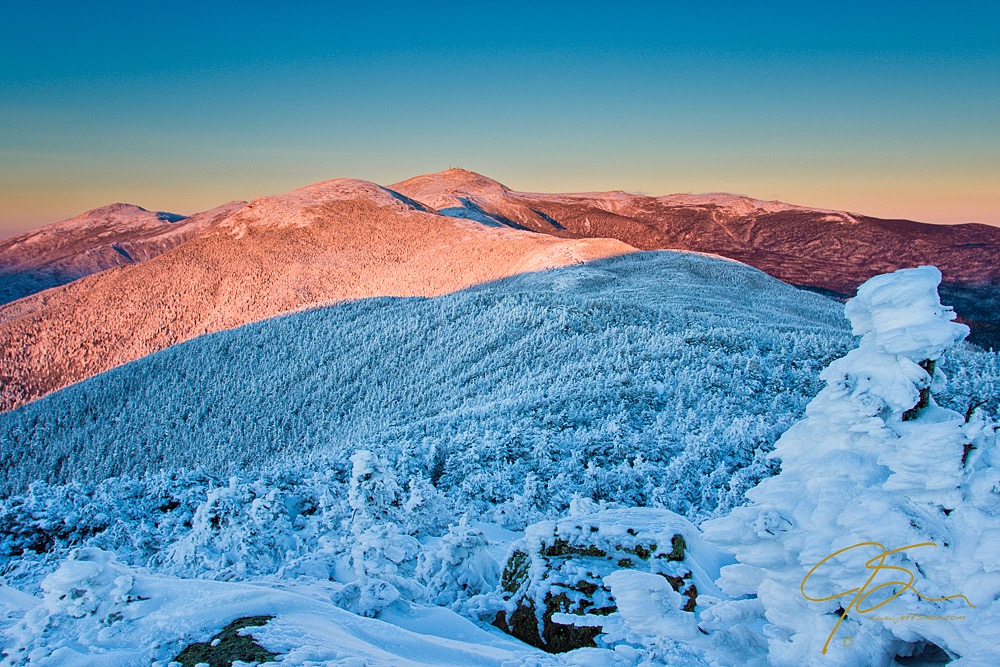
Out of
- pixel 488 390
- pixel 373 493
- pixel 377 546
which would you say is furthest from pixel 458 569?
pixel 488 390

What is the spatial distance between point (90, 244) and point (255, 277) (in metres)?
102

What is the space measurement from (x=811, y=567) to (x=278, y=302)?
45389 mm

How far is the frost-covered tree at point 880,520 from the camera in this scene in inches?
111

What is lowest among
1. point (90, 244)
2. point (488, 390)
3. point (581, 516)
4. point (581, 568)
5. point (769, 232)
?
point (488, 390)

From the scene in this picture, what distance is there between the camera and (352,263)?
50.4 metres

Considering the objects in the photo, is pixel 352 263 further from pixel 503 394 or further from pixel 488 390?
pixel 503 394

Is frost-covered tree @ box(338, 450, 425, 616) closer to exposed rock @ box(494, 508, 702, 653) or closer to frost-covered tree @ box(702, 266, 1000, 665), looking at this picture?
exposed rock @ box(494, 508, 702, 653)

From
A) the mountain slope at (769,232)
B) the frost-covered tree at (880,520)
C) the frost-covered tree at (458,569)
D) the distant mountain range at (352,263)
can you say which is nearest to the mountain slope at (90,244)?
the mountain slope at (769,232)

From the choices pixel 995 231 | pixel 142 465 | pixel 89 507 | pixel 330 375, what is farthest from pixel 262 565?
pixel 995 231

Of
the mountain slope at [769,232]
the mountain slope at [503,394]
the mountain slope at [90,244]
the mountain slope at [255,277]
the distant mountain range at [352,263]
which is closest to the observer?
the mountain slope at [503,394]

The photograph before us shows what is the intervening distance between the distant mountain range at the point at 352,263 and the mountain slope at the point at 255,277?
146 mm

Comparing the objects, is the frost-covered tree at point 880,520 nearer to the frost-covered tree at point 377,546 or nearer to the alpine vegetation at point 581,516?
the alpine vegetation at point 581,516

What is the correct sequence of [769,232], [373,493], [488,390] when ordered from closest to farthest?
[373,493], [488,390], [769,232]

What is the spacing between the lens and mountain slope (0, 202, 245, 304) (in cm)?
10394
